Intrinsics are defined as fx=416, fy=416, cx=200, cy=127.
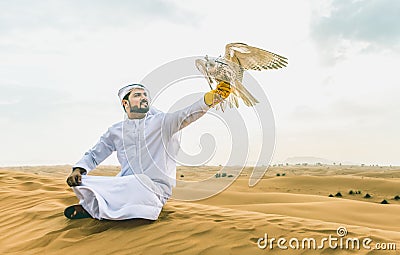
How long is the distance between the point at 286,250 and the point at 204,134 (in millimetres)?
1326

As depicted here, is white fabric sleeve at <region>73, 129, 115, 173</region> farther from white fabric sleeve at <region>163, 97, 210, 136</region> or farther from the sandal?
white fabric sleeve at <region>163, 97, 210, 136</region>

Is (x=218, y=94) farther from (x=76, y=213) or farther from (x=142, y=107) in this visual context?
(x=76, y=213)

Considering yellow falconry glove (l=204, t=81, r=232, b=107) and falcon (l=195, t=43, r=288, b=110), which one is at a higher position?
falcon (l=195, t=43, r=288, b=110)

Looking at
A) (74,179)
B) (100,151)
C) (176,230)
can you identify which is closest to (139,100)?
(100,151)

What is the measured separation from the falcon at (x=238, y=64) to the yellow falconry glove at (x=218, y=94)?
0.15 feet

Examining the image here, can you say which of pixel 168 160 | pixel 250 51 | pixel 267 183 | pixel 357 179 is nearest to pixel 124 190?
pixel 168 160

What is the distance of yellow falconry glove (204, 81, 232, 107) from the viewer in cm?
384

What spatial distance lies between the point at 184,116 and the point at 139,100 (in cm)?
75

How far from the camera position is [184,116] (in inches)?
174

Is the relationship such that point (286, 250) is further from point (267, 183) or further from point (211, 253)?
point (267, 183)

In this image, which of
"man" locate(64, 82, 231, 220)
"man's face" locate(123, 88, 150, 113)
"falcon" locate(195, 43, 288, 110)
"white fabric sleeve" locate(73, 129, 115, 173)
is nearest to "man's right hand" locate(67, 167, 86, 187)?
"man" locate(64, 82, 231, 220)

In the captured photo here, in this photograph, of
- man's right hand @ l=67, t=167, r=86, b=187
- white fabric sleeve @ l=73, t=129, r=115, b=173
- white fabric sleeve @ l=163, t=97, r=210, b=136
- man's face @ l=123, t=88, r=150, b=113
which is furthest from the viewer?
white fabric sleeve @ l=73, t=129, r=115, b=173

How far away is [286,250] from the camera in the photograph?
12.7 feet

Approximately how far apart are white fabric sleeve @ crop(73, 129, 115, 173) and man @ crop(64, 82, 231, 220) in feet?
0.04
